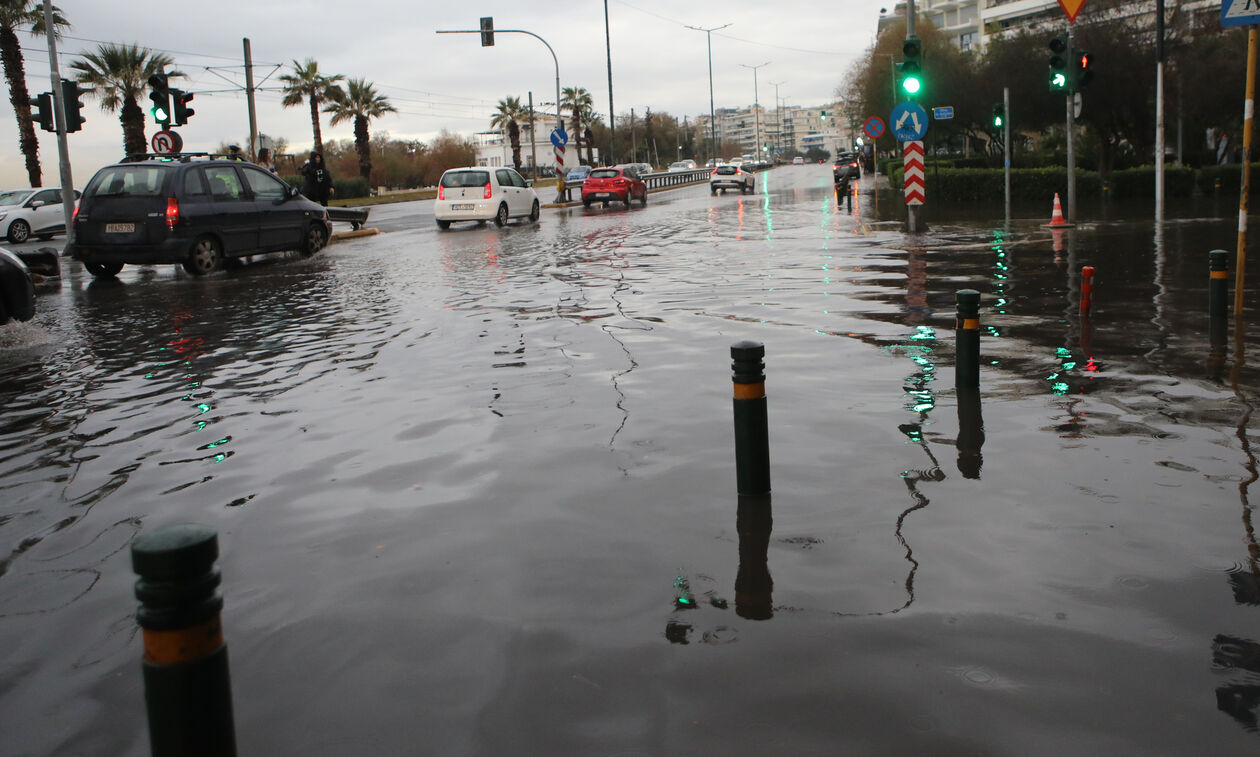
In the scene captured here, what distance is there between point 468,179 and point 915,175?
44.4 feet

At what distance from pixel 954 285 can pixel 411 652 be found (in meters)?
10.7

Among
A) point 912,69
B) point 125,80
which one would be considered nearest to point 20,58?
point 125,80

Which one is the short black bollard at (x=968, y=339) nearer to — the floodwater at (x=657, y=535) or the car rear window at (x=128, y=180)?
the floodwater at (x=657, y=535)

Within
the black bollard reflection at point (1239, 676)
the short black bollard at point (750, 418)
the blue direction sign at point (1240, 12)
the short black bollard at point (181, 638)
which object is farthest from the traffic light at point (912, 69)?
the short black bollard at point (181, 638)

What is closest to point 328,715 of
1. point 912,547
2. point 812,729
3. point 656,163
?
point 812,729

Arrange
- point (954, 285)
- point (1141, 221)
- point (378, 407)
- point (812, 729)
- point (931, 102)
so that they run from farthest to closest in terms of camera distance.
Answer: point (931, 102) < point (1141, 221) < point (954, 285) < point (378, 407) < point (812, 729)

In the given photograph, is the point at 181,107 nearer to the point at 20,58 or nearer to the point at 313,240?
the point at 313,240

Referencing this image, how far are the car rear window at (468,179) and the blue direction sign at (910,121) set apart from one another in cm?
1269

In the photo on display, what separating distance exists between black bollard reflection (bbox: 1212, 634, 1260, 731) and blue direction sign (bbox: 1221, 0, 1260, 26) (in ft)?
21.3

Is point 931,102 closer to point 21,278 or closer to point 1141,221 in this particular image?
point 1141,221

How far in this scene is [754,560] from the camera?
4375mm

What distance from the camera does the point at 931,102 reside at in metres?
55.4

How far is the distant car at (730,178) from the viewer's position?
169 ft

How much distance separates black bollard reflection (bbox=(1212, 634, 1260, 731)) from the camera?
3.09 metres
